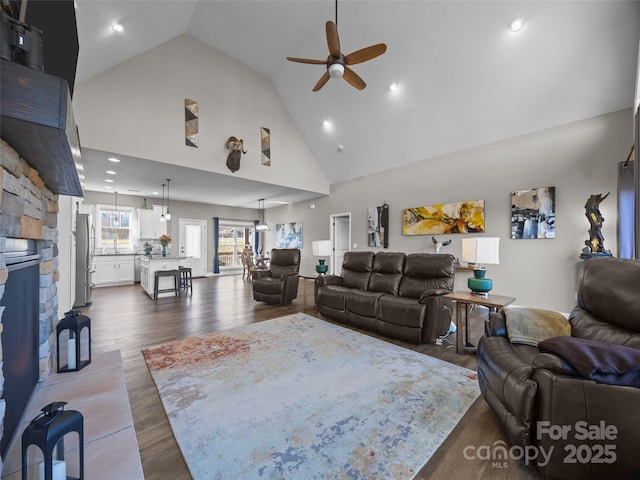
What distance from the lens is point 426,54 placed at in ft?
13.3

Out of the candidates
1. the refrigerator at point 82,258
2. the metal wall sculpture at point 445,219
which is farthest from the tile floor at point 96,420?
the metal wall sculpture at point 445,219

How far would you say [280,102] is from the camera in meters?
6.34

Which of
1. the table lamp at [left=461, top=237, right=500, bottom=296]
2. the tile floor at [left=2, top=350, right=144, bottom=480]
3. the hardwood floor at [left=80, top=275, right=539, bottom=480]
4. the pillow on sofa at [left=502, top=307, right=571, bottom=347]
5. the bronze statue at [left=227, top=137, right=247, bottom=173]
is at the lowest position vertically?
the hardwood floor at [left=80, top=275, right=539, bottom=480]

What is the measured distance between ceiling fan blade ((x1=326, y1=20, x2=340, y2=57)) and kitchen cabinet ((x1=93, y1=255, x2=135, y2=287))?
7.79 metres

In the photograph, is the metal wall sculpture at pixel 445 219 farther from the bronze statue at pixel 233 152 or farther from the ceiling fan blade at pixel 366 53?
the bronze statue at pixel 233 152

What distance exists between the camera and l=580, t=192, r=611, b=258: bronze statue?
351cm

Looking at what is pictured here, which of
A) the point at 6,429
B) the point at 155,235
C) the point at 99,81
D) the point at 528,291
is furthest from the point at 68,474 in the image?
the point at 155,235

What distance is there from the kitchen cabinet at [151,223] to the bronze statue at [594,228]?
9595mm

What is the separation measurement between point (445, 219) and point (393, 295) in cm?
266

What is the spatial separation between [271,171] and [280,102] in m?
1.78

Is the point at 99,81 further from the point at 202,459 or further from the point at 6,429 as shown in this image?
the point at 202,459

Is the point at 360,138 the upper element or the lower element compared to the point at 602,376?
upper

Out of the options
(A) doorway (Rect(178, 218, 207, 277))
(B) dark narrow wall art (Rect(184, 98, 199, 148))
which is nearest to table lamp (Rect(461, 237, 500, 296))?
(B) dark narrow wall art (Rect(184, 98, 199, 148))

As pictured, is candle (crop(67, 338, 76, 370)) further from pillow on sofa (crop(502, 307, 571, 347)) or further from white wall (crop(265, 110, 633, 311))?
white wall (crop(265, 110, 633, 311))
